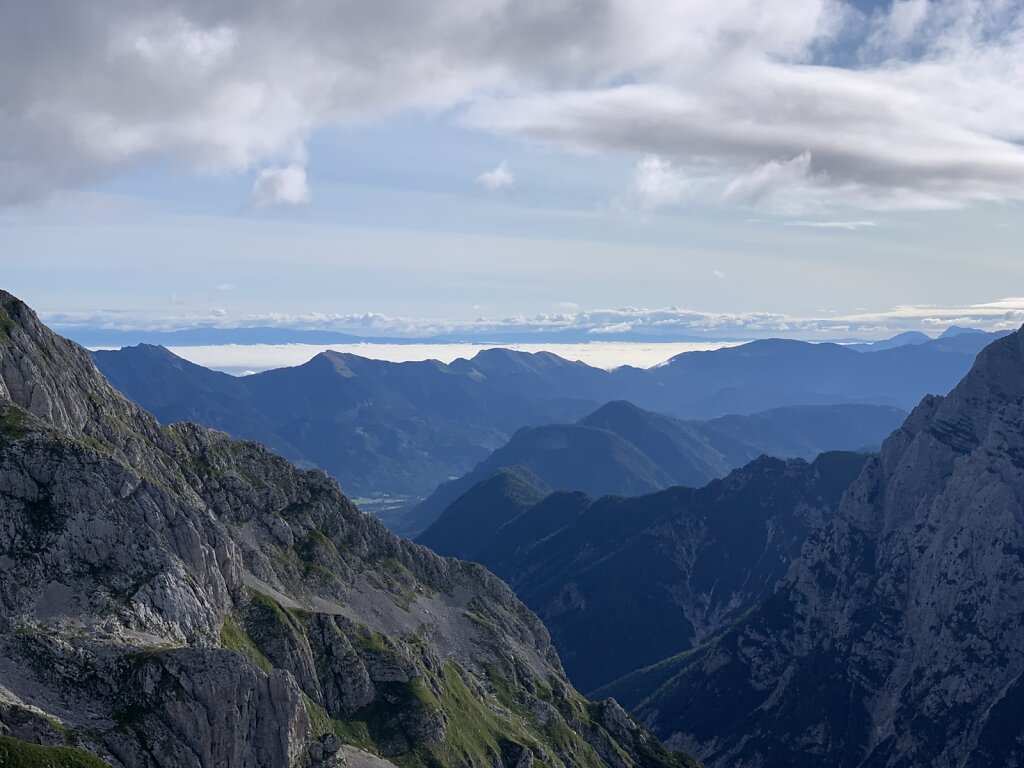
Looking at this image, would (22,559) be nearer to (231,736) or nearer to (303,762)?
(231,736)

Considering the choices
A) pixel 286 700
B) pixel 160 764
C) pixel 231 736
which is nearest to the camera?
pixel 160 764

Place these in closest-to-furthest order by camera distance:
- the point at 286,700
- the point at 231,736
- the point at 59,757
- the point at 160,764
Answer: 1. the point at 59,757
2. the point at 160,764
3. the point at 231,736
4. the point at 286,700

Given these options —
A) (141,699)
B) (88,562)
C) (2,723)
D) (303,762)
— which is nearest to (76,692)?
(141,699)

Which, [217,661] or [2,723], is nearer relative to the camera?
[2,723]

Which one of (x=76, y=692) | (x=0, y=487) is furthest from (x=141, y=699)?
(x=0, y=487)

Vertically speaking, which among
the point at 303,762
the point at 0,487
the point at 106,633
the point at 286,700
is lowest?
the point at 303,762

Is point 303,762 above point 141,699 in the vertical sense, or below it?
below
